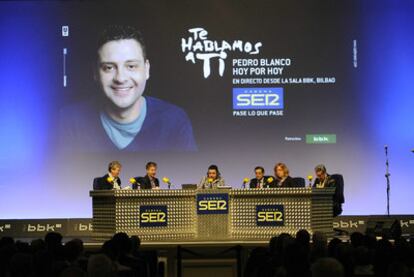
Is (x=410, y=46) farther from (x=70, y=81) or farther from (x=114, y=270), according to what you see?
(x=114, y=270)

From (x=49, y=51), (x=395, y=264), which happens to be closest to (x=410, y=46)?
(x=49, y=51)

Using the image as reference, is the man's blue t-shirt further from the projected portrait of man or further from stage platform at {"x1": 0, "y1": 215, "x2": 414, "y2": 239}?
stage platform at {"x1": 0, "y1": 215, "x2": 414, "y2": 239}

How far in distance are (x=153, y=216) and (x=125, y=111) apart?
349 cm

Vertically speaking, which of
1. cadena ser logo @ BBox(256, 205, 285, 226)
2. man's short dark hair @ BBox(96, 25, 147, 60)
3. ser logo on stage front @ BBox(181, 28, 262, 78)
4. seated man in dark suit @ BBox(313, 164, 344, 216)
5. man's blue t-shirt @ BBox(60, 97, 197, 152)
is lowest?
cadena ser logo @ BBox(256, 205, 285, 226)

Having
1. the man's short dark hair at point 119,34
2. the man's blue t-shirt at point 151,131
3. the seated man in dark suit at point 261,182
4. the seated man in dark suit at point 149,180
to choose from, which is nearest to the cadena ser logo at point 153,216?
the seated man in dark suit at point 149,180

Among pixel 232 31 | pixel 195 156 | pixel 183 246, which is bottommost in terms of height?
pixel 183 246

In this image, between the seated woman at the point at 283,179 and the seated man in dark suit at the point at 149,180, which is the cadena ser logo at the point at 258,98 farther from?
the seated man in dark suit at the point at 149,180

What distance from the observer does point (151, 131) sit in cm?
1153

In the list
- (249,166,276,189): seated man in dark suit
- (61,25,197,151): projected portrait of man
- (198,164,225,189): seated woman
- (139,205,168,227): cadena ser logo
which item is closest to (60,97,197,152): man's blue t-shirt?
(61,25,197,151): projected portrait of man

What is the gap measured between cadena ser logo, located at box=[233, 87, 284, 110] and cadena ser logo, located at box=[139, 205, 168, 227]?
343 centimetres

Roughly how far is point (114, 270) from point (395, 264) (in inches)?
64.7

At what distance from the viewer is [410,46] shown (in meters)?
11.6

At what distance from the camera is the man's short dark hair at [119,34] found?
454 inches

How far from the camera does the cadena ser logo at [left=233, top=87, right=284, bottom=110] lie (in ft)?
37.3
